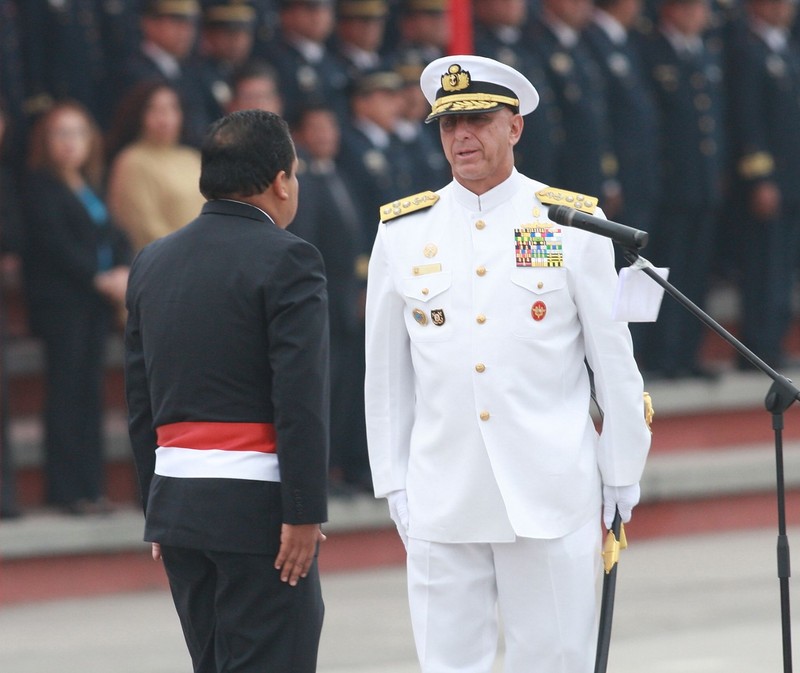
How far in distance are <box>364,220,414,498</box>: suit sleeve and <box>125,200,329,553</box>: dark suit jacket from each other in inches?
12.3

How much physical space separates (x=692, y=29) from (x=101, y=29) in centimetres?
308

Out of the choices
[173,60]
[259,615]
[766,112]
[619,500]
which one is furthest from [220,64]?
[259,615]

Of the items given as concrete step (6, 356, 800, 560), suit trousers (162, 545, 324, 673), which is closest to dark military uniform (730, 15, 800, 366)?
concrete step (6, 356, 800, 560)

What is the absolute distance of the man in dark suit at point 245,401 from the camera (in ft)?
11.7

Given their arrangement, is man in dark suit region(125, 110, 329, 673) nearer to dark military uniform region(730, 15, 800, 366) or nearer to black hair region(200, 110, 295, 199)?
black hair region(200, 110, 295, 199)

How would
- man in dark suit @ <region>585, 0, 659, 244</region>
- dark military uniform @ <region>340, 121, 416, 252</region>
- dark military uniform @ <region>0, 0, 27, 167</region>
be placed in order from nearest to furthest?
dark military uniform @ <region>0, 0, 27, 167</region>
dark military uniform @ <region>340, 121, 416, 252</region>
man in dark suit @ <region>585, 0, 659, 244</region>

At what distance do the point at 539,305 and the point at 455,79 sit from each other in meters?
0.54

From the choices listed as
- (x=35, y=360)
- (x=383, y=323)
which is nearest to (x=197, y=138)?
(x=35, y=360)

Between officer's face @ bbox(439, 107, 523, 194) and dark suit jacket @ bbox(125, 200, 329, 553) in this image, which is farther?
officer's face @ bbox(439, 107, 523, 194)

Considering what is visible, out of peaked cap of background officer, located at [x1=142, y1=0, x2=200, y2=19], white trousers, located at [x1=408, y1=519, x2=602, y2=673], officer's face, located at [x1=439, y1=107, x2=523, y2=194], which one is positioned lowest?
white trousers, located at [x1=408, y1=519, x2=602, y2=673]

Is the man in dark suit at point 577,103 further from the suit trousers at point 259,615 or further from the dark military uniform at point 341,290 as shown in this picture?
the suit trousers at point 259,615

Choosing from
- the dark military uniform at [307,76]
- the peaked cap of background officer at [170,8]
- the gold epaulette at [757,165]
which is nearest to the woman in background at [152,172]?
the peaked cap of background officer at [170,8]

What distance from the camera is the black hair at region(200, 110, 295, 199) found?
3.63m

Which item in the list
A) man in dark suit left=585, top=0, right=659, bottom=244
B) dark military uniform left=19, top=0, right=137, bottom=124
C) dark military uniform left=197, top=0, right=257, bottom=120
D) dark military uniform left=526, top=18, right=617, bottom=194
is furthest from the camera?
man in dark suit left=585, top=0, right=659, bottom=244
